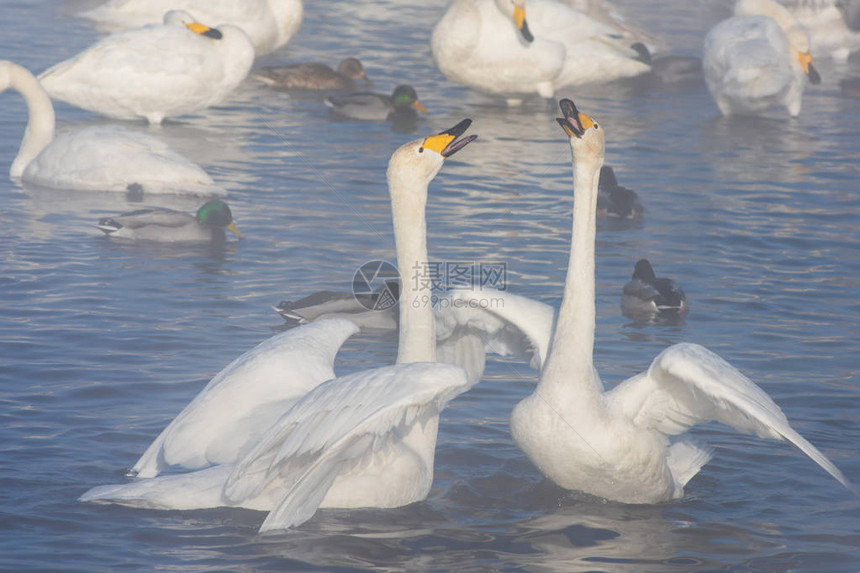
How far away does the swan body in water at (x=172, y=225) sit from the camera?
11.1 meters

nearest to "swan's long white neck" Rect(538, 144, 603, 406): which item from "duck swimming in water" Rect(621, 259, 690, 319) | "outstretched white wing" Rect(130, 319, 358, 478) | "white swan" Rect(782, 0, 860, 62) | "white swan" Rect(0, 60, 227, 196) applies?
"outstretched white wing" Rect(130, 319, 358, 478)

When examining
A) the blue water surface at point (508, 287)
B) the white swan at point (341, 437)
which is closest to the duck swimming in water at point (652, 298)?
the blue water surface at point (508, 287)

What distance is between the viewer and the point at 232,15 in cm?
1895

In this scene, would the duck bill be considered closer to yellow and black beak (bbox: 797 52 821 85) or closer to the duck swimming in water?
the duck swimming in water

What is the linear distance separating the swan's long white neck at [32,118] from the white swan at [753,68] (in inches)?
327

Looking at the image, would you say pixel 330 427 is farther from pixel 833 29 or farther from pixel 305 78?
pixel 833 29

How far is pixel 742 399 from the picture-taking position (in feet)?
19.8

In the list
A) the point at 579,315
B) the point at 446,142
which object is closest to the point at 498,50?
the point at 446,142

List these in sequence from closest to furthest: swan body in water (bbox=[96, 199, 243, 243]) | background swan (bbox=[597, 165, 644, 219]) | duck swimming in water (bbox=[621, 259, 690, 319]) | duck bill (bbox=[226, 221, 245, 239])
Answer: duck swimming in water (bbox=[621, 259, 690, 319])
swan body in water (bbox=[96, 199, 243, 243])
duck bill (bbox=[226, 221, 245, 239])
background swan (bbox=[597, 165, 644, 219])

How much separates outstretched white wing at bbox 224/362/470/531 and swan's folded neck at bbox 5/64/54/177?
8.22 meters

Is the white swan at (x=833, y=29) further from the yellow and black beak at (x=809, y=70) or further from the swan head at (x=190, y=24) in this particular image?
the swan head at (x=190, y=24)

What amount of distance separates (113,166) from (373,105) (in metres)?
4.43

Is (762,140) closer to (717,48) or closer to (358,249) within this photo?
(717,48)

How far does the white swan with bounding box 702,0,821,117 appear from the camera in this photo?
16391 millimetres
